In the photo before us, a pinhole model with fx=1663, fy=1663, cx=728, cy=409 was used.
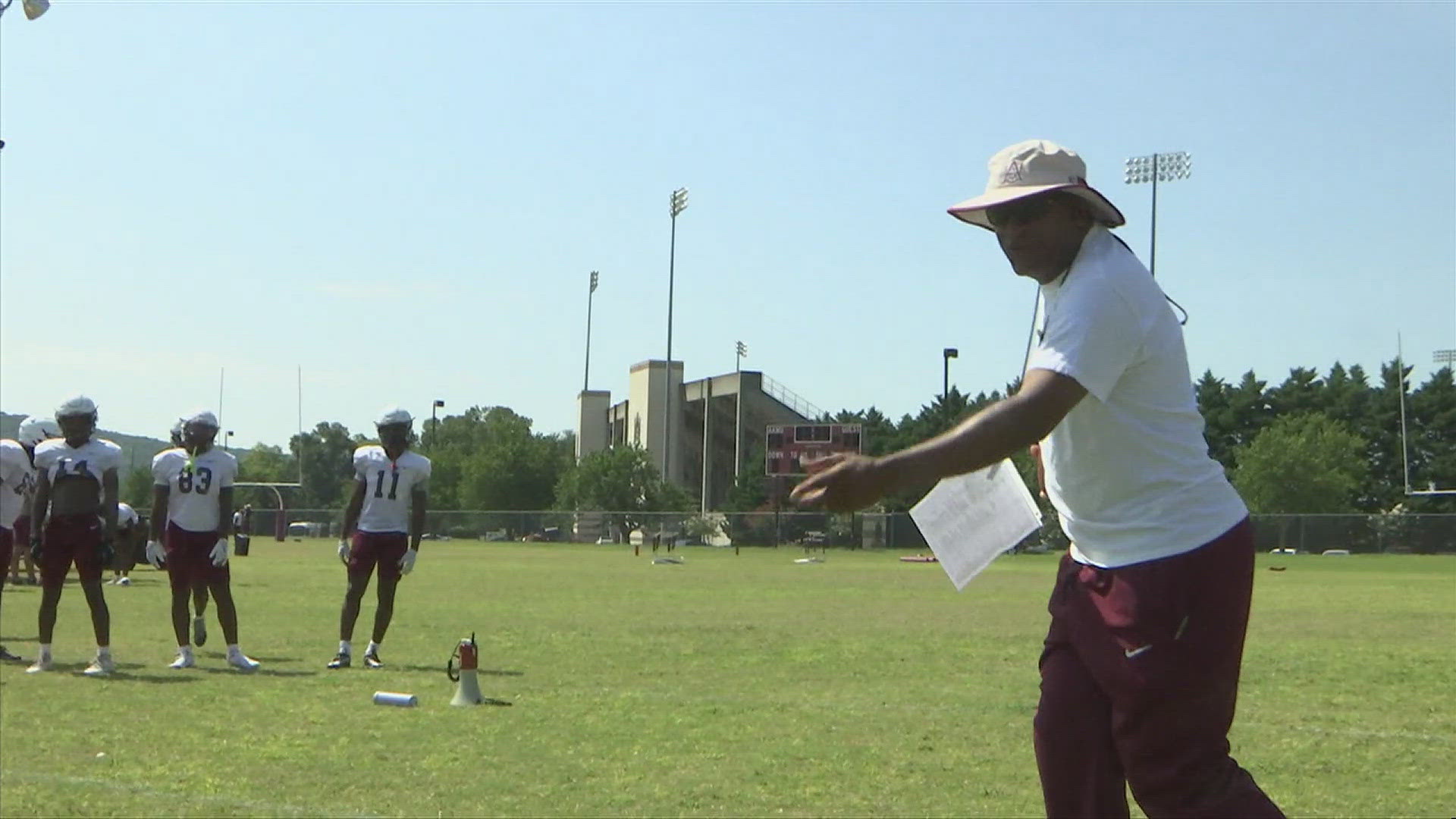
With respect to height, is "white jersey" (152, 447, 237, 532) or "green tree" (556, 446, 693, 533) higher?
"green tree" (556, 446, 693, 533)

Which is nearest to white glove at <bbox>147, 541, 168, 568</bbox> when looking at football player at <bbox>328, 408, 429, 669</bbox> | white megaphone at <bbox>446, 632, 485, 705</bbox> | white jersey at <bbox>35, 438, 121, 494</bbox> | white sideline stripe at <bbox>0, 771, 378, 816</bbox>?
white jersey at <bbox>35, 438, 121, 494</bbox>

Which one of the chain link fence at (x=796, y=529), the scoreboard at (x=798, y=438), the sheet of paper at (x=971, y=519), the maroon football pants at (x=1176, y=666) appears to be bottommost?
the maroon football pants at (x=1176, y=666)

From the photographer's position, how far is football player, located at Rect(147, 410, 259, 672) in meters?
13.6

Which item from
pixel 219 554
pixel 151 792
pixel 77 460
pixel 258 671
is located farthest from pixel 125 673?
pixel 151 792

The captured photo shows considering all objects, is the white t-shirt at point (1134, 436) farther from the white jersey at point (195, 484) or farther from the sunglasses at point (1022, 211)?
the white jersey at point (195, 484)

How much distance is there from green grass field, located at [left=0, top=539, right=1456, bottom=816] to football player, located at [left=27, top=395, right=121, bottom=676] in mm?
675

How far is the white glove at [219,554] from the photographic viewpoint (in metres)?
13.4

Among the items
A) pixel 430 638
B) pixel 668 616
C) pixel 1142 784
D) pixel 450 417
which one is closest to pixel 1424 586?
pixel 668 616

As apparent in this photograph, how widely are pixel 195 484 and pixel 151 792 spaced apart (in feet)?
20.9

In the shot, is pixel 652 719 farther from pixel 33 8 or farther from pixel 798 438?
pixel 798 438

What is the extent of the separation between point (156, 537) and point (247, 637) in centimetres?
334

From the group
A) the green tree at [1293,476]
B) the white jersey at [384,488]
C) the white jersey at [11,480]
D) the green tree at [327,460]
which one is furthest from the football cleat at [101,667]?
the green tree at [327,460]

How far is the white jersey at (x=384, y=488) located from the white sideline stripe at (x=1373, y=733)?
752cm

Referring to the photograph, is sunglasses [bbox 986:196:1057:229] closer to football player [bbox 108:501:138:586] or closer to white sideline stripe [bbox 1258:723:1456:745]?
white sideline stripe [bbox 1258:723:1456:745]
